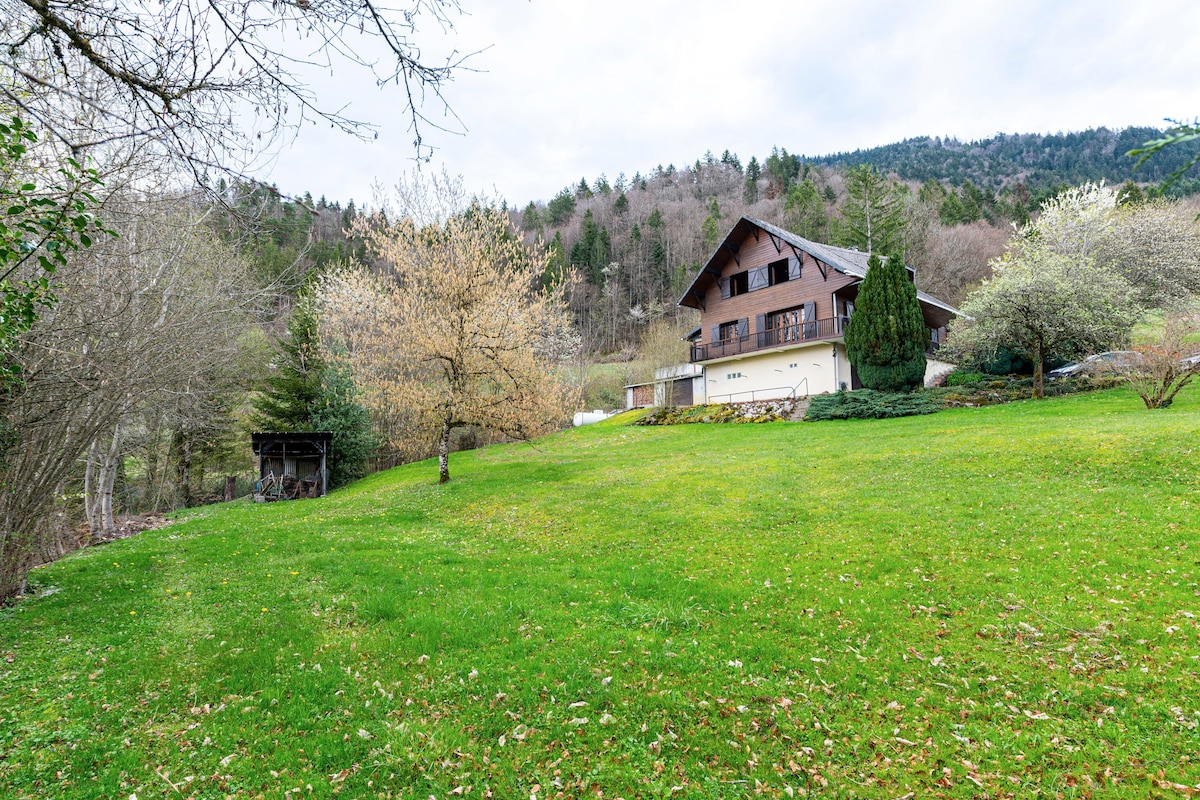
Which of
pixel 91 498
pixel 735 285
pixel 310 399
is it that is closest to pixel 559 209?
pixel 735 285

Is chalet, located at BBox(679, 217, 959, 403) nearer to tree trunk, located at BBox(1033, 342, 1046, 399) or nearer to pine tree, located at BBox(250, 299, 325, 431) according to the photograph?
tree trunk, located at BBox(1033, 342, 1046, 399)

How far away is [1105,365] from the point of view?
58.1ft

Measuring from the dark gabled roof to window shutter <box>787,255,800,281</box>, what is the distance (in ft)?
3.28

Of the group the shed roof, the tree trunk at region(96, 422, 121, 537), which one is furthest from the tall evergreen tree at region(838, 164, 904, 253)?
the tree trunk at region(96, 422, 121, 537)

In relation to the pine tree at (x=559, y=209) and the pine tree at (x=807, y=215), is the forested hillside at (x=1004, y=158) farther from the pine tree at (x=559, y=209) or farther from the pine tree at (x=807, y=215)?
the pine tree at (x=559, y=209)

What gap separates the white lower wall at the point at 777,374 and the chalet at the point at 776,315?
53mm

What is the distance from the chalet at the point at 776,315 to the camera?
27.7 meters

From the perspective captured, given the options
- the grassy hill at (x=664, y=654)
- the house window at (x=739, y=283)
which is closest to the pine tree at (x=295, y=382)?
the grassy hill at (x=664, y=654)

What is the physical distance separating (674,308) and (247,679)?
52.9 meters

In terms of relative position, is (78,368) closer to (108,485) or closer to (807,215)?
(108,485)

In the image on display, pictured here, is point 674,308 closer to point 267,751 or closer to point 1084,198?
point 1084,198

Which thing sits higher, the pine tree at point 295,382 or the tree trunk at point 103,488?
the pine tree at point 295,382

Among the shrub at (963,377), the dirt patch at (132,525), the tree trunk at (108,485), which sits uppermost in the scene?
the shrub at (963,377)

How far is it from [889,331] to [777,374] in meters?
7.28
